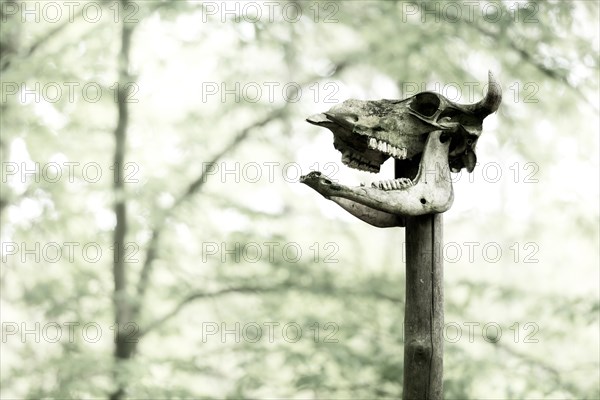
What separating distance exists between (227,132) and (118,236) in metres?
1.25

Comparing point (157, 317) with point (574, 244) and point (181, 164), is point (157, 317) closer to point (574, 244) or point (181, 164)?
point (181, 164)

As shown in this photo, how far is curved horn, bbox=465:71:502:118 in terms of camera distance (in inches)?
99.3

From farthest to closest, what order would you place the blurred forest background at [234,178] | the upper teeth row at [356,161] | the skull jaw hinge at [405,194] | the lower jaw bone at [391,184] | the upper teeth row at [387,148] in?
the blurred forest background at [234,178] < the upper teeth row at [356,161] < the upper teeth row at [387,148] < the lower jaw bone at [391,184] < the skull jaw hinge at [405,194]

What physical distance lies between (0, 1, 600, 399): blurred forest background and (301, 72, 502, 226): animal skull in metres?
2.44

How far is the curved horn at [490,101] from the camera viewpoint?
2.52m

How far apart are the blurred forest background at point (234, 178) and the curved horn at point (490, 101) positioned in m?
2.49

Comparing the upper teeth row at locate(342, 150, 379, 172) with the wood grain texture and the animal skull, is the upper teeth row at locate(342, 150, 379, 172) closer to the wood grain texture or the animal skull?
the animal skull

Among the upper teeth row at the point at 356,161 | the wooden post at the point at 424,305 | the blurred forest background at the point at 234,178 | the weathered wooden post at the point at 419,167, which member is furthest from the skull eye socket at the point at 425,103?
the blurred forest background at the point at 234,178

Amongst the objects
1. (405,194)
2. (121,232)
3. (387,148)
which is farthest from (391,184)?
(121,232)

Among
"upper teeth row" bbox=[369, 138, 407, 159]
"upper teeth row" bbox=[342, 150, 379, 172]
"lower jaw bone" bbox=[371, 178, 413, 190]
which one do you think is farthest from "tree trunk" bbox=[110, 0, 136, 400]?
"lower jaw bone" bbox=[371, 178, 413, 190]

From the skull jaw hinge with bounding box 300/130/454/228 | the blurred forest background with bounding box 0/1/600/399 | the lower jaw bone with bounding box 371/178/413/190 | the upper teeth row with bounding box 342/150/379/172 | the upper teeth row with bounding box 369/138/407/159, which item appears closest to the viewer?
the skull jaw hinge with bounding box 300/130/454/228

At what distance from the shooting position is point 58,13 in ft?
19.0

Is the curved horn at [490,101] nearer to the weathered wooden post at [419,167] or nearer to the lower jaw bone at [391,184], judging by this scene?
the weathered wooden post at [419,167]

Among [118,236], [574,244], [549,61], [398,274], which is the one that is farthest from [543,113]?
[574,244]
